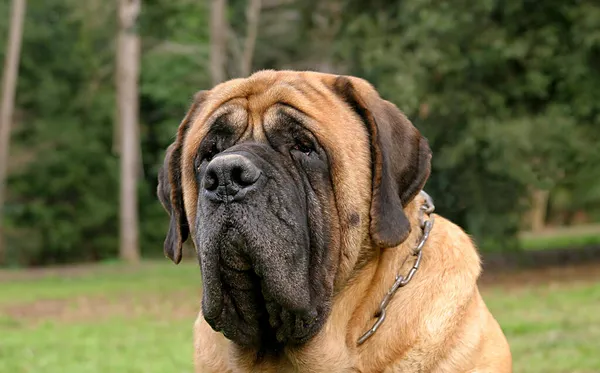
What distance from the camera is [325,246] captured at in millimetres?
3453

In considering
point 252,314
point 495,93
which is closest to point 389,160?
point 252,314

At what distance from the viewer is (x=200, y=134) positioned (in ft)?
12.1

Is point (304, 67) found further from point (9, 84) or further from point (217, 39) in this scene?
point (9, 84)

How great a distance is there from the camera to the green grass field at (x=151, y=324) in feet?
24.6

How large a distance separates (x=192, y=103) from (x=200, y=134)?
1.29 ft

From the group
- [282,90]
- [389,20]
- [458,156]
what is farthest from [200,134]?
[389,20]

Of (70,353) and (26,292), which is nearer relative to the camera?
(70,353)

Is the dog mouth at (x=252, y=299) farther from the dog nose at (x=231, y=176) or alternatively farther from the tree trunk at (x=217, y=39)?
the tree trunk at (x=217, y=39)

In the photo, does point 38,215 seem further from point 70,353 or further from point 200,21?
point 70,353

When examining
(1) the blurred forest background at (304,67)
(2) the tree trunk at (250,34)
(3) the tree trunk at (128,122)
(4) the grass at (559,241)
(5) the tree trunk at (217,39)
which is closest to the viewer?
(1) the blurred forest background at (304,67)

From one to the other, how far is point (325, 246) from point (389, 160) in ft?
1.43

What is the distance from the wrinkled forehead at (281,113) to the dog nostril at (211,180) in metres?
0.41

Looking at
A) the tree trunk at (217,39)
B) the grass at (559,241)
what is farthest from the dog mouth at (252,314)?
the tree trunk at (217,39)

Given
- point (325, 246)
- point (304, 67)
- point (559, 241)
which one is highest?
point (325, 246)
